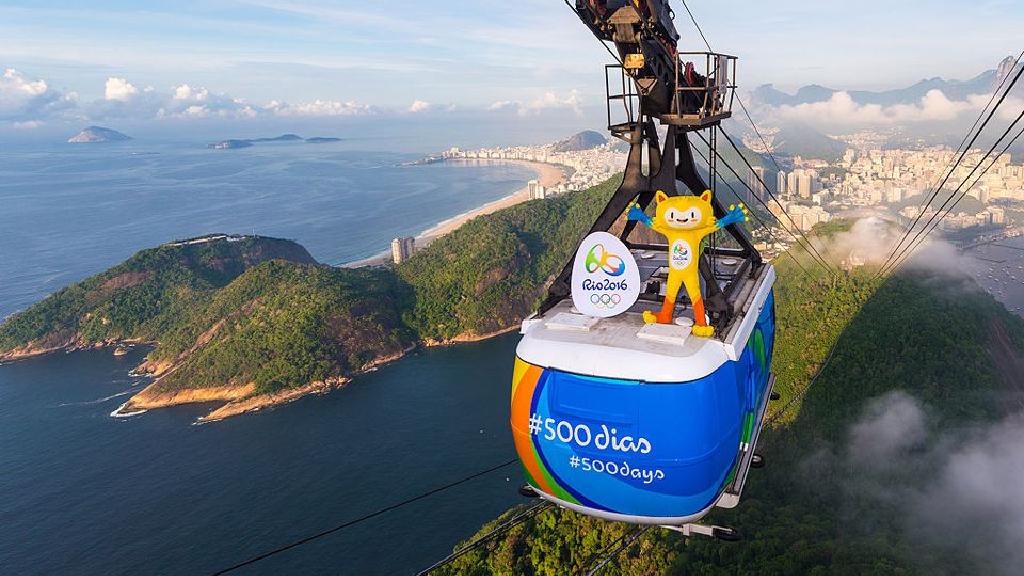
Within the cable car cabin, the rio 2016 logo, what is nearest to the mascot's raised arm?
the cable car cabin

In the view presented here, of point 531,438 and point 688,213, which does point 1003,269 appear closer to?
point 688,213

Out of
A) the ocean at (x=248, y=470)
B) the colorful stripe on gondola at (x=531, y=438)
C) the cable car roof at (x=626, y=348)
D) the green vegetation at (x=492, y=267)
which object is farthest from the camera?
the green vegetation at (x=492, y=267)

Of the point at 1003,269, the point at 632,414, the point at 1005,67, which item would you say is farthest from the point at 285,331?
the point at 1003,269

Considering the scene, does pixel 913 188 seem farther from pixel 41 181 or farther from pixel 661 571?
pixel 41 181

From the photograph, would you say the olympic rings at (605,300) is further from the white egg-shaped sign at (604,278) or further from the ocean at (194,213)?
the ocean at (194,213)

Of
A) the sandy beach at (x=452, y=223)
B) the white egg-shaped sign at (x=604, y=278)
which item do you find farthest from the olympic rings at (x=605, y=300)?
the sandy beach at (x=452, y=223)

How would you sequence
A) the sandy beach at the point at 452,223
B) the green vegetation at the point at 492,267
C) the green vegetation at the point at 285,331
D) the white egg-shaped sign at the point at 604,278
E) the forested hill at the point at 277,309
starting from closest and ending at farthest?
the white egg-shaped sign at the point at 604,278, the green vegetation at the point at 285,331, the forested hill at the point at 277,309, the green vegetation at the point at 492,267, the sandy beach at the point at 452,223
